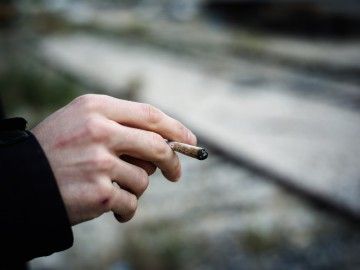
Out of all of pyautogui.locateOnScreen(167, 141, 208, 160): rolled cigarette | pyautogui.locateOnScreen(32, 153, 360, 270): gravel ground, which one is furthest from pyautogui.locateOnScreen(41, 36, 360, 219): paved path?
pyautogui.locateOnScreen(167, 141, 208, 160): rolled cigarette

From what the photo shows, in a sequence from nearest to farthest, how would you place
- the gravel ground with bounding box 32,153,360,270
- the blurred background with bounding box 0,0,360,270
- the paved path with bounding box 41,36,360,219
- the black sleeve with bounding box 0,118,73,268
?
the black sleeve with bounding box 0,118,73,268
the gravel ground with bounding box 32,153,360,270
the blurred background with bounding box 0,0,360,270
the paved path with bounding box 41,36,360,219

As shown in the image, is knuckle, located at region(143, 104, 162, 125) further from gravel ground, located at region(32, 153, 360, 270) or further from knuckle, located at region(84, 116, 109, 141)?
gravel ground, located at region(32, 153, 360, 270)

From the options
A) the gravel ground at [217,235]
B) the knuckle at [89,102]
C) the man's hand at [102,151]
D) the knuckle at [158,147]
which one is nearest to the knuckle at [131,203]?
the man's hand at [102,151]

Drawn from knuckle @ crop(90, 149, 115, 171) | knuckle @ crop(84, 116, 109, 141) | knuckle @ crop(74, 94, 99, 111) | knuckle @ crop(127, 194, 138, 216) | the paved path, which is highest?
knuckle @ crop(74, 94, 99, 111)

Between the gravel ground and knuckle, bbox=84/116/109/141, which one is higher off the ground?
knuckle, bbox=84/116/109/141

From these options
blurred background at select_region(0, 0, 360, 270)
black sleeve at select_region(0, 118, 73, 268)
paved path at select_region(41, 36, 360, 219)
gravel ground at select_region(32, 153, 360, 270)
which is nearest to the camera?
black sleeve at select_region(0, 118, 73, 268)

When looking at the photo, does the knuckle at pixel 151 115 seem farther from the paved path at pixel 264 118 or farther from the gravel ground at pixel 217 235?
the paved path at pixel 264 118
